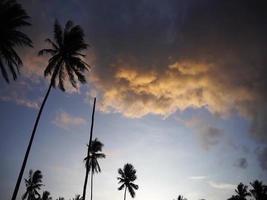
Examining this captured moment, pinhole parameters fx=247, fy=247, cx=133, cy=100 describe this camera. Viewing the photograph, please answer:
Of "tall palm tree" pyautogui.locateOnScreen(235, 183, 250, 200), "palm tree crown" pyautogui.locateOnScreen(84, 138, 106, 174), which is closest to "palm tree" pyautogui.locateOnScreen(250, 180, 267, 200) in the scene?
"tall palm tree" pyautogui.locateOnScreen(235, 183, 250, 200)

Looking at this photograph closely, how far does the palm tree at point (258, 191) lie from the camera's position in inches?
2346

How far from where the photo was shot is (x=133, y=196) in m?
56.1

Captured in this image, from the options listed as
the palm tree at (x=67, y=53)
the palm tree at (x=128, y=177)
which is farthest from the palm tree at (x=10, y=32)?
the palm tree at (x=128, y=177)

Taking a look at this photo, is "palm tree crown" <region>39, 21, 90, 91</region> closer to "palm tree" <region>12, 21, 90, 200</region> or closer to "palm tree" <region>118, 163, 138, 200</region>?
"palm tree" <region>12, 21, 90, 200</region>

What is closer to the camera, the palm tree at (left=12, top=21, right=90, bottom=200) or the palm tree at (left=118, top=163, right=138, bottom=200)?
the palm tree at (left=12, top=21, right=90, bottom=200)

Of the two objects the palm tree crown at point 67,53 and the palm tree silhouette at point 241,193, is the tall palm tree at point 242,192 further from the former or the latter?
the palm tree crown at point 67,53

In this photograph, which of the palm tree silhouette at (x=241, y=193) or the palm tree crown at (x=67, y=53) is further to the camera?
the palm tree silhouette at (x=241, y=193)

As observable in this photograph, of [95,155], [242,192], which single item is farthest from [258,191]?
[95,155]

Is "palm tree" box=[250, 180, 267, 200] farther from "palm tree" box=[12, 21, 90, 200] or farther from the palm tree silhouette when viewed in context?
"palm tree" box=[12, 21, 90, 200]

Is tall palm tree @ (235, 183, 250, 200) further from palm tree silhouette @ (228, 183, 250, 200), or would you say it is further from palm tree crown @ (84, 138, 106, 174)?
palm tree crown @ (84, 138, 106, 174)

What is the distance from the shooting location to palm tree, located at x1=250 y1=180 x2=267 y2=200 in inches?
2346

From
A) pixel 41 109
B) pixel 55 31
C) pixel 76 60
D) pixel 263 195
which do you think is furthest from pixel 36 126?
pixel 263 195

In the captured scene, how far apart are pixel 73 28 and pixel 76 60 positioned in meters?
3.36

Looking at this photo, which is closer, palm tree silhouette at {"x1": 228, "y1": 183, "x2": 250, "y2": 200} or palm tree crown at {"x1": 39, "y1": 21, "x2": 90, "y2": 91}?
palm tree crown at {"x1": 39, "y1": 21, "x2": 90, "y2": 91}
